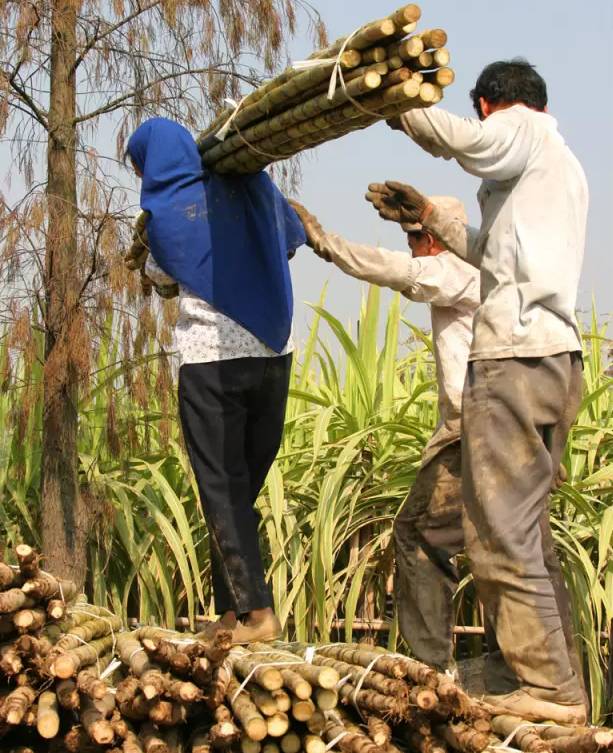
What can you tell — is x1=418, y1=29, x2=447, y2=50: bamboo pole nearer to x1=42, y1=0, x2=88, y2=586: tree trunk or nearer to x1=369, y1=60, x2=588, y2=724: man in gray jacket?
x1=369, y1=60, x2=588, y2=724: man in gray jacket

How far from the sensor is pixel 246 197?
372 cm

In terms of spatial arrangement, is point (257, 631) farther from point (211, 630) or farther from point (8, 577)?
point (8, 577)

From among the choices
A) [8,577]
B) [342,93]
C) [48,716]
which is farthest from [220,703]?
[342,93]

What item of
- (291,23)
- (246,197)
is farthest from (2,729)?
(291,23)

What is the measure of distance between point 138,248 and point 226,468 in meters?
1.02

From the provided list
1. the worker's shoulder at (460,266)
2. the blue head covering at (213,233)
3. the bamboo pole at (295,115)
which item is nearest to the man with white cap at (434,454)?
the worker's shoulder at (460,266)

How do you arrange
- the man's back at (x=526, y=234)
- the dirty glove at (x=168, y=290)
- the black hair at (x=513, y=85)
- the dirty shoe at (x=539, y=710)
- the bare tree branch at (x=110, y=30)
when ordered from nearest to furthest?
the dirty shoe at (x=539, y=710), the man's back at (x=526, y=234), the black hair at (x=513, y=85), the dirty glove at (x=168, y=290), the bare tree branch at (x=110, y=30)

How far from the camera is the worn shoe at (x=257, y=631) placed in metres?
3.48

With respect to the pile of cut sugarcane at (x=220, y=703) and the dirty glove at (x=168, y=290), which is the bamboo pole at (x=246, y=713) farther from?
the dirty glove at (x=168, y=290)

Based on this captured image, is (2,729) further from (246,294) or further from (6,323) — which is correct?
(6,323)

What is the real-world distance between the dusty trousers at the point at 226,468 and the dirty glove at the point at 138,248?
0.70 metres

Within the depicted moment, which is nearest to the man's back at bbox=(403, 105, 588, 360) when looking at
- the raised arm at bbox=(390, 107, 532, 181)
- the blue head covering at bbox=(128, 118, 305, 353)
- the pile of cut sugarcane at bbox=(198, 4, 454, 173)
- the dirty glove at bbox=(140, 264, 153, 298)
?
the raised arm at bbox=(390, 107, 532, 181)

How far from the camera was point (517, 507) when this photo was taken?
3260 mm

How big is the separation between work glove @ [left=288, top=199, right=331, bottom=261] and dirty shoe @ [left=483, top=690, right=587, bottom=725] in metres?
1.75
